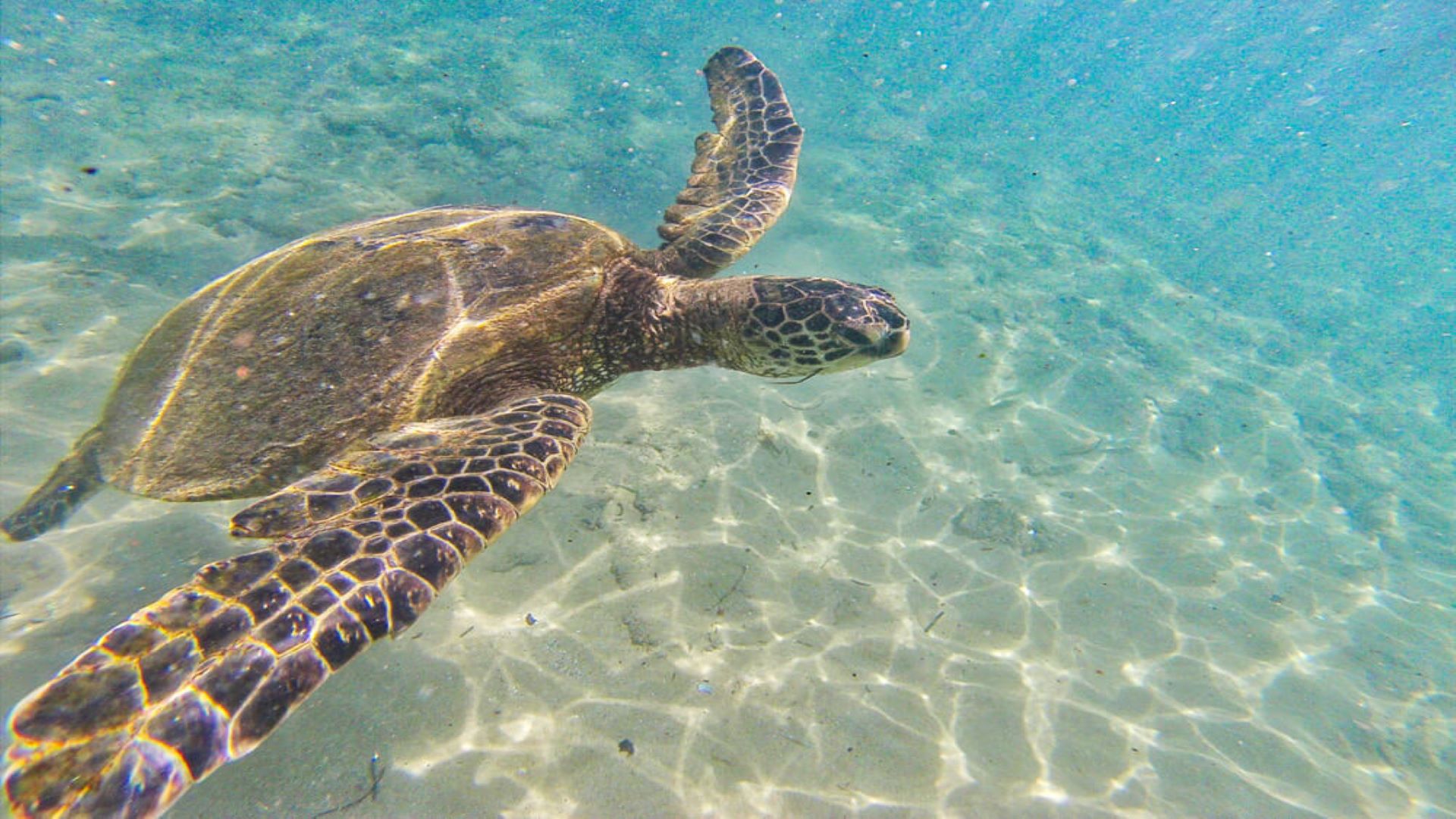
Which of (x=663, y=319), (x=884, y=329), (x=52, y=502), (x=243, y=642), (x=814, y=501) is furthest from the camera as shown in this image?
(x=814, y=501)

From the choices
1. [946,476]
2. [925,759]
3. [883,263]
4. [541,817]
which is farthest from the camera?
[883,263]

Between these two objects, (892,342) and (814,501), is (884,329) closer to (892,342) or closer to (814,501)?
(892,342)

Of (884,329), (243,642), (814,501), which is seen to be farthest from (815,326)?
(243,642)

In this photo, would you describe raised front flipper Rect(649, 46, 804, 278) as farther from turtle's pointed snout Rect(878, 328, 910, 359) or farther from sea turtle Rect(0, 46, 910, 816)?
turtle's pointed snout Rect(878, 328, 910, 359)

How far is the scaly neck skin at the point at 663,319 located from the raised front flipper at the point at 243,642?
1771 mm

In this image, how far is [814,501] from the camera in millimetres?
5770

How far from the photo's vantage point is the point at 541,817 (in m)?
3.12

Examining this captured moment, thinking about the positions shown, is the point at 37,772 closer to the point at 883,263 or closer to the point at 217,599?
the point at 217,599

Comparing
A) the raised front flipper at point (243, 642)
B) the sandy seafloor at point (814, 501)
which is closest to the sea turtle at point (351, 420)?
the raised front flipper at point (243, 642)

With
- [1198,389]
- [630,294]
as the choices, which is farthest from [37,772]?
[1198,389]

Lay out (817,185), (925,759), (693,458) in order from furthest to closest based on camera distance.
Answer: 1. (817,185)
2. (693,458)
3. (925,759)

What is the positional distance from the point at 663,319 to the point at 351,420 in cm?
218

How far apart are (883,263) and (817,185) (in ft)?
14.4

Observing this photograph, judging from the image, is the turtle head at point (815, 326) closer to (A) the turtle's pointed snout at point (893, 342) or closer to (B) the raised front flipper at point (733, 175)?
(A) the turtle's pointed snout at point (893, 342)
